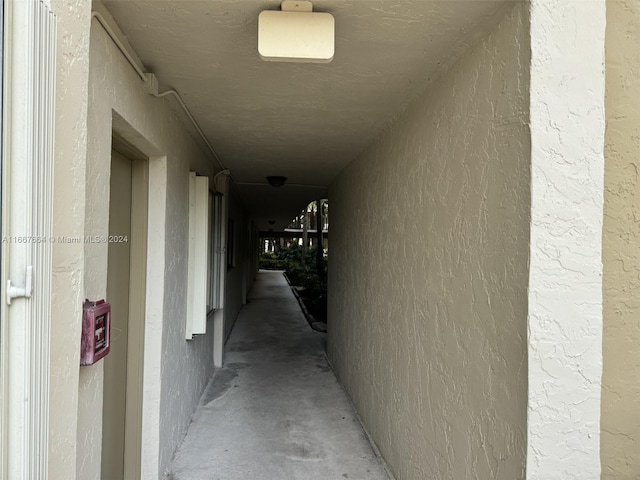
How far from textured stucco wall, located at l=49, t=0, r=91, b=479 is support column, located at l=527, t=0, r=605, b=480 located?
1575 mm

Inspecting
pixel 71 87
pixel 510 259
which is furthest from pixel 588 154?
pixel 71 87

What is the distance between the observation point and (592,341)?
60.0 inches

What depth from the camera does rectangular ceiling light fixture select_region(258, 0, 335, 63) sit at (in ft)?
5.81

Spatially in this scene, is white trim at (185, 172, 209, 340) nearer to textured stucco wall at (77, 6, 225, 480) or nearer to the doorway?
textured stucco wall at (77, 6, 225, 480)

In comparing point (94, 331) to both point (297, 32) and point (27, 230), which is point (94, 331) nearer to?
point (27, 230)

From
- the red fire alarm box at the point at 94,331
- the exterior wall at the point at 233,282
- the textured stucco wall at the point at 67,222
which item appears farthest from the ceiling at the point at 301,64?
the exterior wall at the point at 233,282

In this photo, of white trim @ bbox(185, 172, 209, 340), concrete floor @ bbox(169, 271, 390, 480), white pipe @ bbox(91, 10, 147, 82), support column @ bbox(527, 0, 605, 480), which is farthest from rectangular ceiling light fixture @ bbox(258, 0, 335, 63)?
concrete floor @ bbox(169, 271, 390, 480)

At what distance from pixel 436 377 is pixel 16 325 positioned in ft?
6.48

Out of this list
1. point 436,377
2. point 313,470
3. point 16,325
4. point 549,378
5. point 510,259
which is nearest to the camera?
point 16,325

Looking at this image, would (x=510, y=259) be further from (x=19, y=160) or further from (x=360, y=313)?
(x=360, y=313)

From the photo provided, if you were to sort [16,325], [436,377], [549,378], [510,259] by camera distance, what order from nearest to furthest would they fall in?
[16,325] < [549,378] < [510,259] < [436,377]

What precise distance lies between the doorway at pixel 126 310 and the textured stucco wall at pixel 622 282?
8.15ft

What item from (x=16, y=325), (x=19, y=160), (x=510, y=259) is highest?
(x=19, y=160)

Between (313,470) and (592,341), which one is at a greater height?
(592,341)
